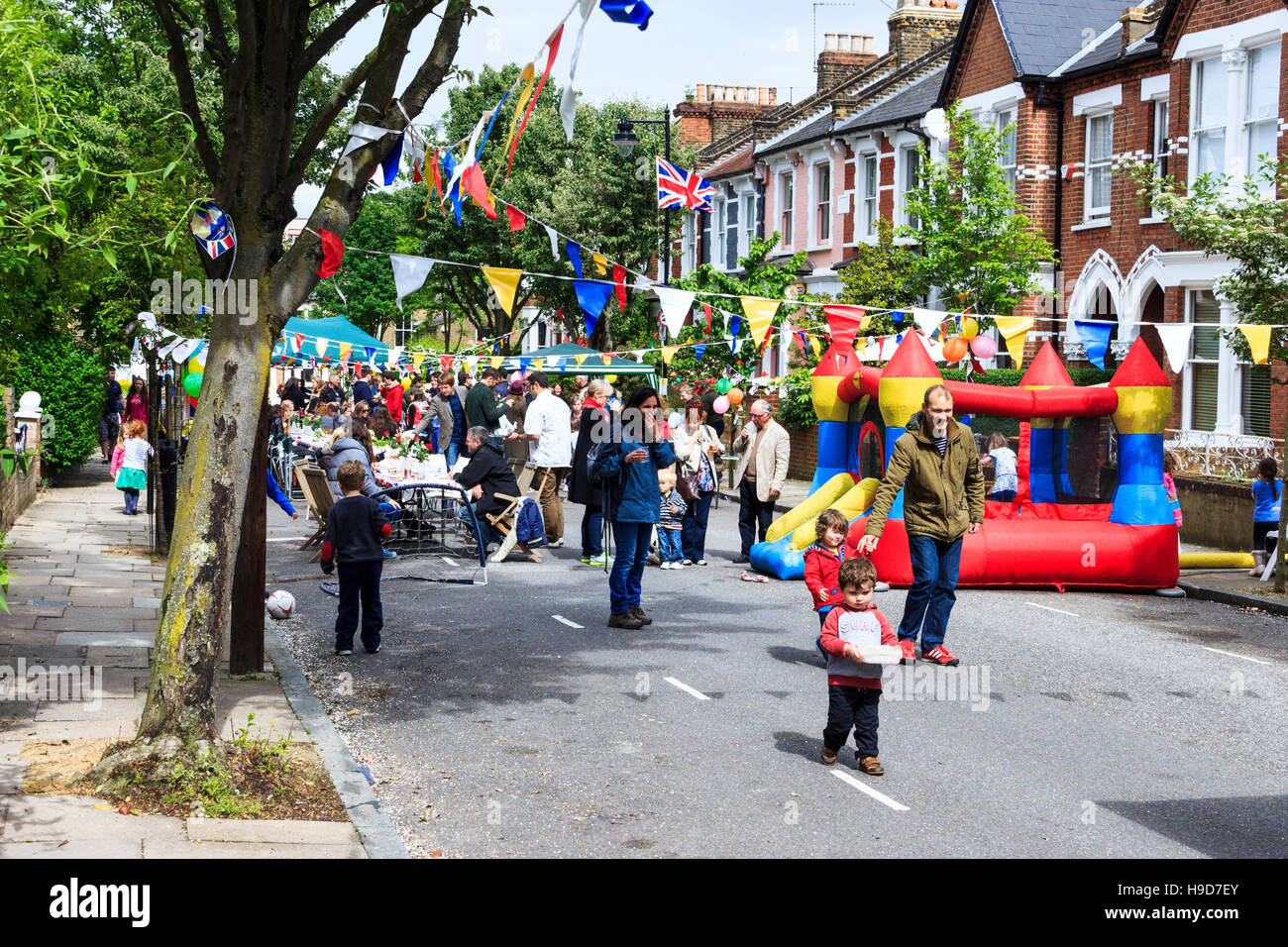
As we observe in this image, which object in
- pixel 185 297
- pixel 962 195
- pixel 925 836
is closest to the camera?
pixel 925 836

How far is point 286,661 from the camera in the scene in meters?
9.09

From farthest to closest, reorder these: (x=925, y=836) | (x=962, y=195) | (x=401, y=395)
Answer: (x=401, y=395) < (x=962, y=195) < (x=925, y=836)

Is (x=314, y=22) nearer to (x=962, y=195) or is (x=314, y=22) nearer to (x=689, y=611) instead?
(x=962, y=195)

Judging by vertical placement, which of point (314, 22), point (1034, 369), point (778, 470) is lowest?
point (778, 470)

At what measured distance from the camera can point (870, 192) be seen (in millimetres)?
31562

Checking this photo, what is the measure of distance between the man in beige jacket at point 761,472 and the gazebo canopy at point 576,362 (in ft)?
33.3

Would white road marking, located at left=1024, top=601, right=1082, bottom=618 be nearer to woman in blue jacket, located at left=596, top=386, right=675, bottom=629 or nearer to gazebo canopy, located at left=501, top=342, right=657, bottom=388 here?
woman in blue jacket, located at left=596, top=386, right=675, bottom=629

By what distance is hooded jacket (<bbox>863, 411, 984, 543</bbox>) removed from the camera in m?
8.96

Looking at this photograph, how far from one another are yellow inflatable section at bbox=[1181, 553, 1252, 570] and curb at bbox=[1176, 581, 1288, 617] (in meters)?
1.22

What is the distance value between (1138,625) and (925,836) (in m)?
6.73

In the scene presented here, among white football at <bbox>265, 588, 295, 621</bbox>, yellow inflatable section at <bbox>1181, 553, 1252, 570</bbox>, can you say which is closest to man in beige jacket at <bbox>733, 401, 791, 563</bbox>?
yellow inflatable section at <bbox>1181, 553, 1252, 570</bbox>

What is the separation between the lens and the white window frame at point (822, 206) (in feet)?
110

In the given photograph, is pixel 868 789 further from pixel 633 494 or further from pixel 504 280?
pixel 504 280

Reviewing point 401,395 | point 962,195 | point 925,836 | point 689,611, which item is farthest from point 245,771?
point 401,395
